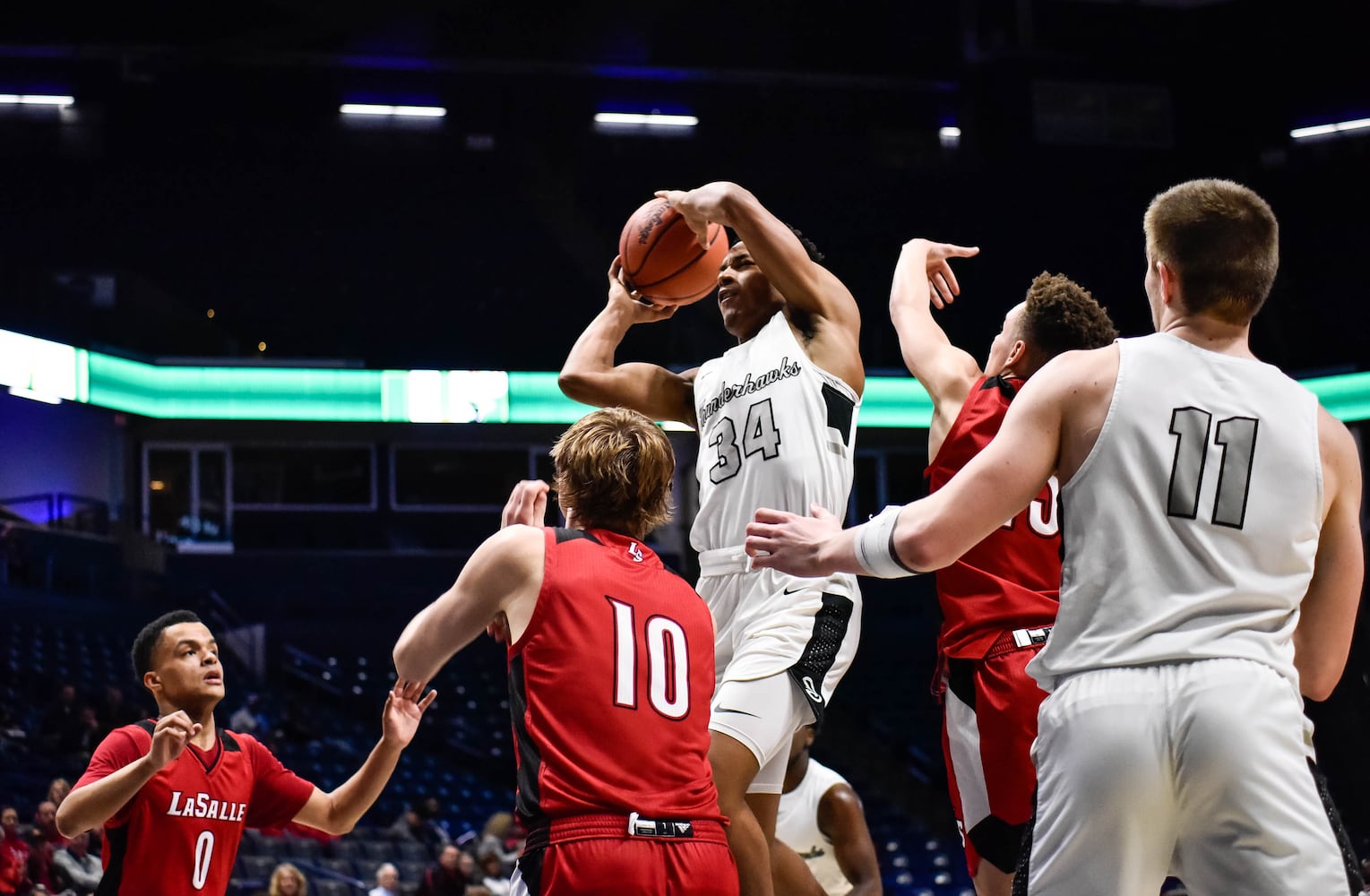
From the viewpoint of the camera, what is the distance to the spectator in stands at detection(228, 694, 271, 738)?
15.9m

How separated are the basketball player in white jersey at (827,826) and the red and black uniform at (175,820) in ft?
7.39

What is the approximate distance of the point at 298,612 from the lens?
2227 cm

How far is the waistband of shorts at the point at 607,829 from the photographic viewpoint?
298 centimetres

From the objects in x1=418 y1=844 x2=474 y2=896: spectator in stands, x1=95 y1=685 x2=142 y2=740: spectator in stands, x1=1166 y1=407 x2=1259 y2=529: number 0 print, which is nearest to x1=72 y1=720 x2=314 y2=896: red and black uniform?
x1=1166 y1=407 x2=1259 y2=529: number 0 print

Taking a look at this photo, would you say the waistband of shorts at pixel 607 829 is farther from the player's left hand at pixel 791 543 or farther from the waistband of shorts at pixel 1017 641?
the waistband of shorts at pixel 1017 641

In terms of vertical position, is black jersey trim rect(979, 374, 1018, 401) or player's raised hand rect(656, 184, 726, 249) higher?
player's raised hand rect(656, 184, 726, 249)

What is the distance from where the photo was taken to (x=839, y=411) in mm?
4395

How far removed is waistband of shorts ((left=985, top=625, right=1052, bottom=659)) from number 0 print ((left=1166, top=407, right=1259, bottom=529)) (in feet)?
4.31

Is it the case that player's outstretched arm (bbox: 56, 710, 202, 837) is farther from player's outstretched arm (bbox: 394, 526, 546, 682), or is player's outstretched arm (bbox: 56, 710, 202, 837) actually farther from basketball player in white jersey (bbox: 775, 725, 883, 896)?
basketball player in white jersey (bbox: 775, 725, 883, 896)

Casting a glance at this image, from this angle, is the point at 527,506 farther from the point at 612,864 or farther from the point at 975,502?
the point at 975,502

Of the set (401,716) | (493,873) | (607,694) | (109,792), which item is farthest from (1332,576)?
(493,873)

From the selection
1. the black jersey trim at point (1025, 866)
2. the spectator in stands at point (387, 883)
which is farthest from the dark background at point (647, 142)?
the black jersey trim at point (1025, 866)

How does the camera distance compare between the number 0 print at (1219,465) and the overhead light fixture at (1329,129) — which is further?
the overhead light fixture at (1329,129)

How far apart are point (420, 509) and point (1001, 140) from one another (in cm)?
1163
